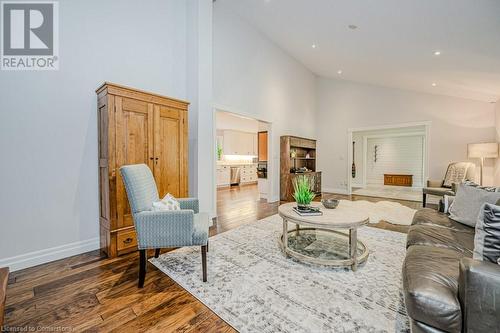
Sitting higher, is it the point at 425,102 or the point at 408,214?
the point at 425,102

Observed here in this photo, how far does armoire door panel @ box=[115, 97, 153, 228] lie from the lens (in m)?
2.56

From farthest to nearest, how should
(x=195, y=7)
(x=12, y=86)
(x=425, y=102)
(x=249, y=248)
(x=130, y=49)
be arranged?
(x=425, y=102)
(x=195, y=7)
(x=130, y=49)
(x=249, y=248)
(x=12, y=86)

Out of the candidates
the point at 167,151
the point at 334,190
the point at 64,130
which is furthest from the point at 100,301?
the point at 334,190

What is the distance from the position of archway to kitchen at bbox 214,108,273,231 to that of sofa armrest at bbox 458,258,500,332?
297 centimetres

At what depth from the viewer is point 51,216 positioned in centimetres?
252

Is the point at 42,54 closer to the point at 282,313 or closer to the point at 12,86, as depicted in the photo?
the point at 12,86

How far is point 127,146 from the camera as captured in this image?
265 centimetres

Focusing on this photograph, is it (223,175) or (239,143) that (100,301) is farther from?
(239,143)

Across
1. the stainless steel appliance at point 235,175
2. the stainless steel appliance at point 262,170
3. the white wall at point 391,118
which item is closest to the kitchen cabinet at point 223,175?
the stainless steel appliance at point 235,175

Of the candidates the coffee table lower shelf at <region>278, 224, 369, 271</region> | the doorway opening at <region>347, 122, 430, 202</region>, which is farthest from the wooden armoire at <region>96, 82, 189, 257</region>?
the doorway opening at <region>347, 122, 430, 202</region>

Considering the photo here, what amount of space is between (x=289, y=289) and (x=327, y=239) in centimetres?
132

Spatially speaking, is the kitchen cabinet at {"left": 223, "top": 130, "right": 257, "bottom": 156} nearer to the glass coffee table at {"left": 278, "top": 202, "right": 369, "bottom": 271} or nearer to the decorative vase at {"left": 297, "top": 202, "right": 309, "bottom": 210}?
the glass coffee table at {"left": 278, "top": 202, "right": 369, "bottom": 271}

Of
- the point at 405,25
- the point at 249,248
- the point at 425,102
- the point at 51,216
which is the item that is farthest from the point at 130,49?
the point at 425,102

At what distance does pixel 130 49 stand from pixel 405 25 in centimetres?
387
